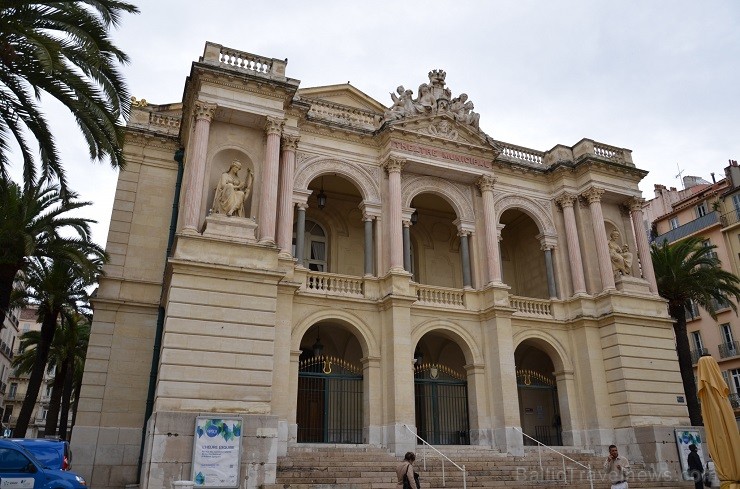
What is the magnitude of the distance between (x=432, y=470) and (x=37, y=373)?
1484cm

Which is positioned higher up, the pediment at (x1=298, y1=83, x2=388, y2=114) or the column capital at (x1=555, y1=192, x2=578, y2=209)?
the pediment at (x1=298, y1=83, x2=388, y2=114)

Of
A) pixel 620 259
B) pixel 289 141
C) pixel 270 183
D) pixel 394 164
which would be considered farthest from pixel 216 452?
pixel 620 259

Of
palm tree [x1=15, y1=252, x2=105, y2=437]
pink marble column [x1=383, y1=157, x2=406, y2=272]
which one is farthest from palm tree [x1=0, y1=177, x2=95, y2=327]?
pink marble column [x1=383, y1=157, x2=406, y2=272]

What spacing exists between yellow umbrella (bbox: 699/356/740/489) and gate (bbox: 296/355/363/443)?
1120 cm

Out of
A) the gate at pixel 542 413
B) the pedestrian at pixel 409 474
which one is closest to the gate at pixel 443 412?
the gate at pixel 542 413

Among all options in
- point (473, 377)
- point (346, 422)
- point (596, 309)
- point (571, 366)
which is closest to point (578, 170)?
point (596, 309)

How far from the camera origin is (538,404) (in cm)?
2366

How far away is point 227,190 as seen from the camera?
58.2ft

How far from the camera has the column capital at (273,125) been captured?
61.4ft

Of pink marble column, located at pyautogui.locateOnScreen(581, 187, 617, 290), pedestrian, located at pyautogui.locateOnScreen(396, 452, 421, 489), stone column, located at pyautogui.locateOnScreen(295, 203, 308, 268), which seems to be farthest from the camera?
pink marble column, located at pyautogui.locateOnScreen(581, 187, 617, 290)

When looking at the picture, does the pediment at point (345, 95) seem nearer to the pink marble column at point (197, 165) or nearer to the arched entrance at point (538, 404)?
the pink marble column at point (197, 165)

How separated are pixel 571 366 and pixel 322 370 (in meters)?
9.15

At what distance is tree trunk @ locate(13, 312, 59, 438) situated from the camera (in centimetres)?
2144

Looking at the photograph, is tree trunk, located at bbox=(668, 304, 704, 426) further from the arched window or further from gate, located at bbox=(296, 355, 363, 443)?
the arched window
